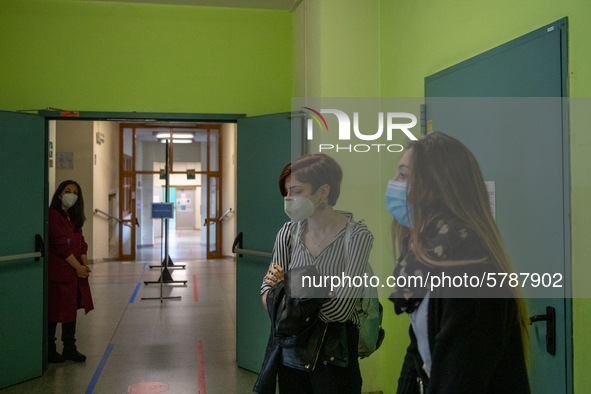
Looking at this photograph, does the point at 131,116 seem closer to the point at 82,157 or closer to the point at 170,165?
the point at 82,157

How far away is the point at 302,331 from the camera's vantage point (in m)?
1.74

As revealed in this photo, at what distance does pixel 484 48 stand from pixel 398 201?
116 centimetres

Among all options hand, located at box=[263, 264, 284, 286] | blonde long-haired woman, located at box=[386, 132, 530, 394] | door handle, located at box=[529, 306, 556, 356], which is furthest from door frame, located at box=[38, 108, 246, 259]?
blonde long-haired woman, located at box=[386, 132, 530, 394]

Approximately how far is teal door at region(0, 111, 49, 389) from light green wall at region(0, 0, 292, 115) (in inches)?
12.6

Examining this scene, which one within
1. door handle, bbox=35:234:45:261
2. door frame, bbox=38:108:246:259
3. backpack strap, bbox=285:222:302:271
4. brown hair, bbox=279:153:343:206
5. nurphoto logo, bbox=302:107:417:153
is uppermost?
door frame, bbox=38:108:246:259

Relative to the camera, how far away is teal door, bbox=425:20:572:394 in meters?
1.59

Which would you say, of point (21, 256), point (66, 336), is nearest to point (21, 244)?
point (21, 256)

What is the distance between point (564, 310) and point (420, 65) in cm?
150

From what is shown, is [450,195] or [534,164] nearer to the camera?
[450,195]

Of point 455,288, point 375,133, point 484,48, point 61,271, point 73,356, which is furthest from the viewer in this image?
point 73,356

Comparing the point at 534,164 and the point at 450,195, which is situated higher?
the point at 534,164

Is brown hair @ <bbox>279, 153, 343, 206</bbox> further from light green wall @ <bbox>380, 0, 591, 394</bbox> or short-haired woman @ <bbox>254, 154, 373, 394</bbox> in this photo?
light green wall @ <bbox>380, 0, 591, 394</bbox>

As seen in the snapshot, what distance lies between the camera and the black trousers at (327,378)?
1.77 metres

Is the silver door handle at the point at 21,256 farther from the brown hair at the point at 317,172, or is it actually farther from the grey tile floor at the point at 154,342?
the brown hair at the point at 317,172
